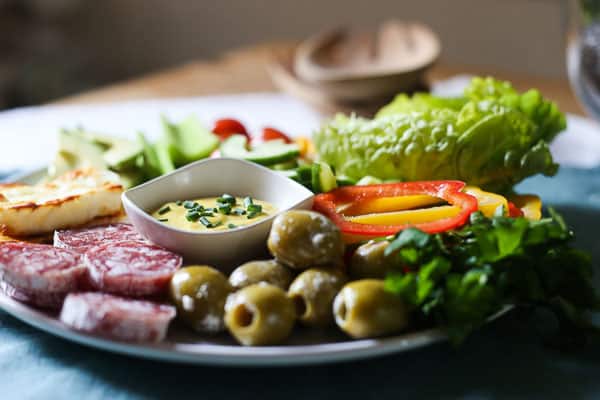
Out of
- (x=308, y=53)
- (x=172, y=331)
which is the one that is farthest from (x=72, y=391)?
(x=308, y=53)

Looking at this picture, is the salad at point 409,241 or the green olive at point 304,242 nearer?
the salad at point 409,241

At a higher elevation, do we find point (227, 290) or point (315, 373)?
point (227, 290)

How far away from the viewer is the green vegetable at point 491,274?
5.89ft

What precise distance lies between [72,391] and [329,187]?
111 cm

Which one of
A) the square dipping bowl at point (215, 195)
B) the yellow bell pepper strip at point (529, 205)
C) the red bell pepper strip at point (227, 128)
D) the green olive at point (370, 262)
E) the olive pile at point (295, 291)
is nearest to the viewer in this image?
the olive pile at point (295, 291)

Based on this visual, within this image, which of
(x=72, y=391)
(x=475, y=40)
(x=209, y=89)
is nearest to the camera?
(x=72, y=391)

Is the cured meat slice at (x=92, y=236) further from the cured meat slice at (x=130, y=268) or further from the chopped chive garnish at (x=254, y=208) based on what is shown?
the chopped chive garnish at (x=254, y=208)

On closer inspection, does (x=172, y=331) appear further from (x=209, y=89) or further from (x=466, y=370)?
(x=209, y=89)

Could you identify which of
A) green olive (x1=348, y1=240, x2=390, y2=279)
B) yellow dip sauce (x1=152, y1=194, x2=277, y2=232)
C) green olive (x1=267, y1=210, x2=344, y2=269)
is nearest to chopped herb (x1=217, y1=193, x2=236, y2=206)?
yellow dip sauce (x1=152, y1=194, x2=277, y2=232)

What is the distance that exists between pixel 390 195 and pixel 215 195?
0.58 metres

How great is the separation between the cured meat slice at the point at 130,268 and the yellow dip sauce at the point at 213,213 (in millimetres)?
151

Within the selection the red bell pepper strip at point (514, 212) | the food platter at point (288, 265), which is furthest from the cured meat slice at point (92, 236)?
the red bell pepper strip at point (514, 212)

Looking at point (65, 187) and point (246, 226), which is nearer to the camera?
point (246, 226)

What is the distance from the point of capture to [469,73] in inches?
215
